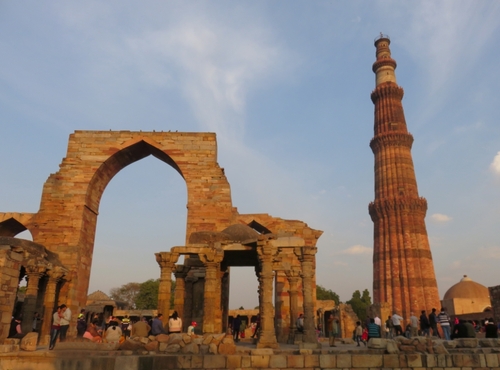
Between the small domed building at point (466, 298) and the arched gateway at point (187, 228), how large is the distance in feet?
82.9

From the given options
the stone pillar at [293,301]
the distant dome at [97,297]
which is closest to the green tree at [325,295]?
the distant dome at [97,297]

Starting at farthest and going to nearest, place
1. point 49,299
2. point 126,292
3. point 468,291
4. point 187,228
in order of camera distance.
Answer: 1. point 126,292
2. point 468,291
3. point 187,228
4. point 49,299

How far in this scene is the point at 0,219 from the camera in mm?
15781

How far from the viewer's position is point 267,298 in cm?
893

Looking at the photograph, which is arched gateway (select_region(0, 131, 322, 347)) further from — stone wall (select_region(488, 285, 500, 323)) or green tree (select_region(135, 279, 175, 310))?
green tree (select_region(135, 279, 175, 310))

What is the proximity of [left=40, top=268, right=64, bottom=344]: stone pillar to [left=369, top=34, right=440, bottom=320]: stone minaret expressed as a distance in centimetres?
2582

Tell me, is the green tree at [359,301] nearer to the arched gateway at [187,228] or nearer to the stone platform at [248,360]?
the arched gateway at [187,228]

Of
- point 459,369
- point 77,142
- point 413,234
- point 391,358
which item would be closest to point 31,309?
point 77,142

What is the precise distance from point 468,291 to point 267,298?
34.0m

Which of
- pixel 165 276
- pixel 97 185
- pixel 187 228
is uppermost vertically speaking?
pixel 97 185

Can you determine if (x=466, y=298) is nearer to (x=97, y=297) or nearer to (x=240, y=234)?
(x=97, y=297)

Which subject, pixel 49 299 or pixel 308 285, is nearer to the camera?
pixel 308 285

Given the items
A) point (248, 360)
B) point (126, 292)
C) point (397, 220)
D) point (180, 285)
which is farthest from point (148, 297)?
point (248, 360)

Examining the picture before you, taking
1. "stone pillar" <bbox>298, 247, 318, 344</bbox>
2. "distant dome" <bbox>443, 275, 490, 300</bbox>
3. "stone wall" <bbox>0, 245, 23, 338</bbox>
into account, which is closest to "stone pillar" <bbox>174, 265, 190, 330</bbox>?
"stone pillar" <bbox>298, 247, 318, 344</bbox>
